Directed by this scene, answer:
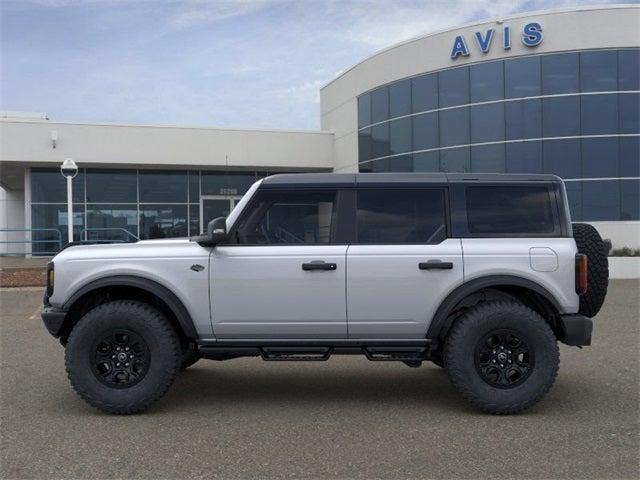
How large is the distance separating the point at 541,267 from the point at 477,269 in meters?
0.51

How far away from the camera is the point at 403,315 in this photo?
5.09m

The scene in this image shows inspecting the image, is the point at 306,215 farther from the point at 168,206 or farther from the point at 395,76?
the point at 168,206

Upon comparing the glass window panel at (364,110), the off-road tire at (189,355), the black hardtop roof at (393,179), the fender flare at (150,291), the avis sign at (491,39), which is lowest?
the off-road tire at (189,355)

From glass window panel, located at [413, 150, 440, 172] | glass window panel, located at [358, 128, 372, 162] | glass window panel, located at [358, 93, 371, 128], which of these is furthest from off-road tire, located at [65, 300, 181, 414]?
glass window panel, located at [358, 93, 371, 128]

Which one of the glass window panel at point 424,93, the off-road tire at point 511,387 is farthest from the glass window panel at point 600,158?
the off-road tire at point 511,387

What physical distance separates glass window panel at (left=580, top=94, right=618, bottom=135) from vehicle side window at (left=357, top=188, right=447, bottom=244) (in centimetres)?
1673

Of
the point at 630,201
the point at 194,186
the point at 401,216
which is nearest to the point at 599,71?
the point at 630,201

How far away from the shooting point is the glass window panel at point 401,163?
2288 centimetres

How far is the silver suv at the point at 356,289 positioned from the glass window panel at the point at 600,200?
15779 millimetres

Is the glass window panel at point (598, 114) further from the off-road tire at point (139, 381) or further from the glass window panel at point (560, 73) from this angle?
the off-road tire at point (139, 381)

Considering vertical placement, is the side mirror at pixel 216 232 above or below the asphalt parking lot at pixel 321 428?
above

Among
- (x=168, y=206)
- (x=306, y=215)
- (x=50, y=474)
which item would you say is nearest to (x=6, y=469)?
(x=50, y=474)

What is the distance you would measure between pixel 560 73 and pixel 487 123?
2686 millimetres

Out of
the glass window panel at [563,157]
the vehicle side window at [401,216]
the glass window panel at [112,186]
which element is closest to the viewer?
the vehicle side window at [401,216]
